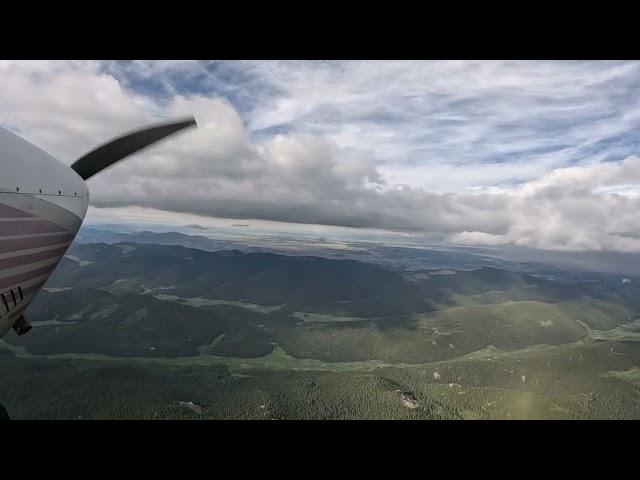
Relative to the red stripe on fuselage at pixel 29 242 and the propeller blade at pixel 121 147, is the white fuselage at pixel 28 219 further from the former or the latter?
the propeller blade at pixel 121 147

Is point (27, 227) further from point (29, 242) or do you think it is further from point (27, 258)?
point (27, 258)

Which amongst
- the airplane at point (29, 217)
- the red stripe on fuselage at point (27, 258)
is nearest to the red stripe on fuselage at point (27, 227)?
the airplane at point (29, 217)

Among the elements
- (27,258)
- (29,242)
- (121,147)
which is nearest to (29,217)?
(29,242)

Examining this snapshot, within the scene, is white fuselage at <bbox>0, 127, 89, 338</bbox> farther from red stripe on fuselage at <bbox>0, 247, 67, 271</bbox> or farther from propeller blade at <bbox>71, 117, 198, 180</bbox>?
propeller blade at <bbox>71, 117, 198, 180</bbox>

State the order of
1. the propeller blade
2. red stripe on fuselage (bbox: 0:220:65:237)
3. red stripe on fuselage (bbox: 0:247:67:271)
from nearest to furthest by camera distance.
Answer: red stripe on fuselage (bbox: 0:220:65:237), red stripe on fuselage (bbox: 0:247:67:271), the propeller blade

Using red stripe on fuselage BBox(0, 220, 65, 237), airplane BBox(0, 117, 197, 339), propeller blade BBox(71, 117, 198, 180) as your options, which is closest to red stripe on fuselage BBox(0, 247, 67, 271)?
airplane BBox(0, 117, 197, 339)

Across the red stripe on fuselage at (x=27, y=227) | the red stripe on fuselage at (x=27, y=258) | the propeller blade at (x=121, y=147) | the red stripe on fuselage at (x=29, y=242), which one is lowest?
the red stripe on fuselage at (x=27, y=258)
